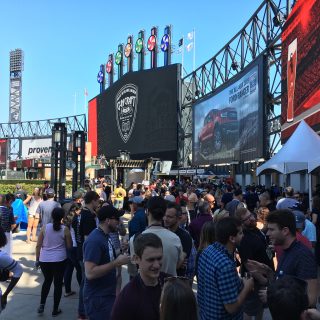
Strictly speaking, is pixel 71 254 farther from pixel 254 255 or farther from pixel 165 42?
pixel 165 42

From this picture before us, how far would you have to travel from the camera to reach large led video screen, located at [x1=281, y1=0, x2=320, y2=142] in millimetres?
16531

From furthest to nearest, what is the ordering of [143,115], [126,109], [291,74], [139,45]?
[139,45] < [126,109] < [143,115] < [291,74]

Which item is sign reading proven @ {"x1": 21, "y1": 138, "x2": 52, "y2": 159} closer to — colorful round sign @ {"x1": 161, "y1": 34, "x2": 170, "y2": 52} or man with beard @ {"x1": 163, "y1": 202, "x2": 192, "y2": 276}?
colorful round sign @ {"x1": 161, "y1": 34, "x2": 170, "y2": 52}

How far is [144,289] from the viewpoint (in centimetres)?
258

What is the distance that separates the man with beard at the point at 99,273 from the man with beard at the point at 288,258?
3.96ft

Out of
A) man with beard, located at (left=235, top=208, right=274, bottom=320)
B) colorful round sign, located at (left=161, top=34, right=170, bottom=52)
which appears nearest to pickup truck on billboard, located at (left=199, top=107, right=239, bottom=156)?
colorful round sign, located at (left=161, top=34, right=170, bottom=52)

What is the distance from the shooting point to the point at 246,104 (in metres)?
32.4

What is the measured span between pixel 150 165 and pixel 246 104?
868 centimetres

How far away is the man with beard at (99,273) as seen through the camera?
3.88 metres

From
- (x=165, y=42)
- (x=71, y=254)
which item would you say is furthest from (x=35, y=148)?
(x=71, y=254)

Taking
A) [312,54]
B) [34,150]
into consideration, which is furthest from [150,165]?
[34,150]

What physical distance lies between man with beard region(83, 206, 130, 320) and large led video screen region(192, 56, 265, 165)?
25644 mm

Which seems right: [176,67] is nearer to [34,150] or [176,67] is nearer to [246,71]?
[246,71]

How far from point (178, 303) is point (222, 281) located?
1.20m
